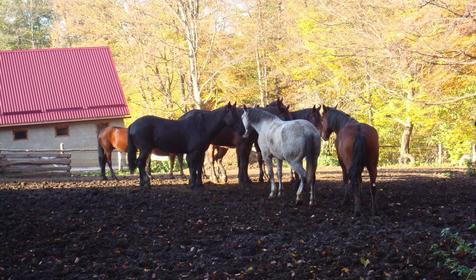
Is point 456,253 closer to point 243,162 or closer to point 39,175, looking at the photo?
point 243,162

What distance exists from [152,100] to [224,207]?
22.4m

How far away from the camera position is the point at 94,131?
27.7 meters

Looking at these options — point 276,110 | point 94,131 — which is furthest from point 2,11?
point 276,110

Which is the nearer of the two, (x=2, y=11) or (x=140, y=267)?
(x=140, y=267)

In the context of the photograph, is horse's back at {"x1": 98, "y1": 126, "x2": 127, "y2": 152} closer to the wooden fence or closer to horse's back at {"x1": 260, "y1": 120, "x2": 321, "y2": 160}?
the wooden fence

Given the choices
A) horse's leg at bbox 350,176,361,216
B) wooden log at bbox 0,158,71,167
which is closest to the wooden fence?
wooden log at bbox 0,158,71,167

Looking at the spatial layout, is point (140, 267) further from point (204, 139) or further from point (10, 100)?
point (10, 100)

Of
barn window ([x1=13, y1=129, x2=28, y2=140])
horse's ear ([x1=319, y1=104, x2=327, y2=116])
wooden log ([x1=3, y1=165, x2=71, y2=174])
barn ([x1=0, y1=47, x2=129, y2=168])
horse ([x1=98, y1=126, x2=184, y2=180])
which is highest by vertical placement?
barn ([x1=0, y1=47, x2=129, y2=168])

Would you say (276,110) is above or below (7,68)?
below

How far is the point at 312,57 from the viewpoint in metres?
26.5

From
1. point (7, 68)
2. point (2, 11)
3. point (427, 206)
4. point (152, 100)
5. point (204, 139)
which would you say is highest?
point (2, 11)

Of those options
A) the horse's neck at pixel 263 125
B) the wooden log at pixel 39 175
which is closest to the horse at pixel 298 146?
the horse's neck at pixel 263 125

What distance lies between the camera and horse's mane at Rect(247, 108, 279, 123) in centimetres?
1144

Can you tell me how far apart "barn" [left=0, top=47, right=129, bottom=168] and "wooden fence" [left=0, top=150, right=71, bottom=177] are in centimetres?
632
